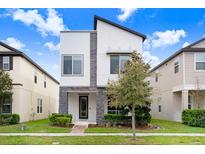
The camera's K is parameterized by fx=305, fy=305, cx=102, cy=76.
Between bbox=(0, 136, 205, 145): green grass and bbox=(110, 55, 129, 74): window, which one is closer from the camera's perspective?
bbox=(0, 136, 205, 145): green grass

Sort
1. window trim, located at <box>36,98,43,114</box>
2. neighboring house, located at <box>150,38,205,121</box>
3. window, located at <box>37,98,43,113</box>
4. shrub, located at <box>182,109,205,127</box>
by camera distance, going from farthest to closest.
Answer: window, located at <box>37,98,43,113</box>
window trim, located at <box>36,98,43,114</box>
neighboring house, located at <box>150,38,205,121</box>
shrub, located at <box>182,109,205,127</box>

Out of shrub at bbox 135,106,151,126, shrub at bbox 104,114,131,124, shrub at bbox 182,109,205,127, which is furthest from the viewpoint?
shrub at bbox 182,109,205,127

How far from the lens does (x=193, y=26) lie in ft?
76.7

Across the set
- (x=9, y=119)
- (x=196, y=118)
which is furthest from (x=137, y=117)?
(x=9, y=119)

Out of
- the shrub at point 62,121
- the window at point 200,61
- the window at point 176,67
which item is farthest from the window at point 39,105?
the window at point 200,61

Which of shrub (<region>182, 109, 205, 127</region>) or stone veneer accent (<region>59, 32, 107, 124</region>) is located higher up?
stone veneer accent (<region>59, 32, 107, 124</region>)

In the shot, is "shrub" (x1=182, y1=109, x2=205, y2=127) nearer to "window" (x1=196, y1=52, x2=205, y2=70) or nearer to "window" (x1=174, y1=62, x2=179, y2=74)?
"window" (x1=196, y1=52, x2=205, y2=70)

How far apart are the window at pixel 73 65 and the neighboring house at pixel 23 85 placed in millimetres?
3919

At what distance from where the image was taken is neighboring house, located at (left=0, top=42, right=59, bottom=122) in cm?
2333

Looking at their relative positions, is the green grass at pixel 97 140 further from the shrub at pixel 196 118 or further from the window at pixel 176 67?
the window at pixel 176 67

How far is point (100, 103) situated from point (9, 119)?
261 inches

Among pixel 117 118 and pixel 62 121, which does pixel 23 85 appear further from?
pixel 117 118

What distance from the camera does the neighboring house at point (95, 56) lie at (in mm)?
21891

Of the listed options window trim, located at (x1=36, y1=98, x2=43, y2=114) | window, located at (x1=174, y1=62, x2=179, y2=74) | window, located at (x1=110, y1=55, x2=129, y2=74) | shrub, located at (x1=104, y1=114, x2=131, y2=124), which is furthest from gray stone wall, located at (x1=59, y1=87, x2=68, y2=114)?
window, located at (x1=174, y1=62, x2=179, y2=74)
